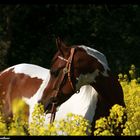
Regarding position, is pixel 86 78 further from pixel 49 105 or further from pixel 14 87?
pixel 14 87

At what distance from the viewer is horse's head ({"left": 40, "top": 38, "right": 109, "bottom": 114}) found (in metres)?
7.96

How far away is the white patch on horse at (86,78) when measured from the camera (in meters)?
7.98

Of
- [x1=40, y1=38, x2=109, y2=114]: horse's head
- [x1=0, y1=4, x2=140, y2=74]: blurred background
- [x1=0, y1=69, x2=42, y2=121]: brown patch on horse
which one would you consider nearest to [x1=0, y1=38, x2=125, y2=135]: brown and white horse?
[x1=40, y1=38, x2=109, y2=114]: horse's head

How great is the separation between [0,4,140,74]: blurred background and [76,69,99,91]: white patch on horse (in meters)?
8.85

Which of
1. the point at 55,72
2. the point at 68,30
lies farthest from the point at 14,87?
the point at 68,30

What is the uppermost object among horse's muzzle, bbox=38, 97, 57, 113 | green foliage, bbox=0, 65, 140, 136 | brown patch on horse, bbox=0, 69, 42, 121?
brown patch on horse, bbox=0, 69, 42, 121

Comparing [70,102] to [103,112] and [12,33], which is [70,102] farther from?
[12,33]

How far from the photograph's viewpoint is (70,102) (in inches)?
339

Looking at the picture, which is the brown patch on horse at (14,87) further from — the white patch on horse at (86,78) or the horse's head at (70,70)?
the white patch on horse at (86,78)

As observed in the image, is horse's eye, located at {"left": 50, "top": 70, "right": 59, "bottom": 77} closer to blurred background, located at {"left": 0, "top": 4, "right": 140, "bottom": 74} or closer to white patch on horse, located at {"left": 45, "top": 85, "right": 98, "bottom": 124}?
white patch on horse, located at {"left": 45, "top": 85, "right": 98, "bottom": 124}

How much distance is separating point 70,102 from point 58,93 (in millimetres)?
508

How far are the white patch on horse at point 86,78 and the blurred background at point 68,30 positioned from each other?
29.0 feet

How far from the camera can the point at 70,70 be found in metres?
7.96
